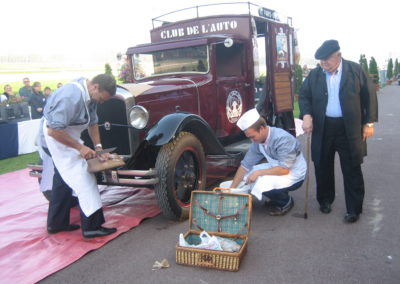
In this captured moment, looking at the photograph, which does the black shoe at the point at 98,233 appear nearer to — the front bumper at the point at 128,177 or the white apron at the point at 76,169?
the white apron at the point at 76,169

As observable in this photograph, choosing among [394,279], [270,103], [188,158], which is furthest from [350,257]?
[270,103]

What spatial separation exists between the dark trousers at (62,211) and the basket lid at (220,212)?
3.08 feet

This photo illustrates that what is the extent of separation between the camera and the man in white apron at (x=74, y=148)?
296 cm

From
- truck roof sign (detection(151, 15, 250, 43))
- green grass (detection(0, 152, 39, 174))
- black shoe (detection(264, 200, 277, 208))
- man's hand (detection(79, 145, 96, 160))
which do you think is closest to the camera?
man's hand (detection(79, 145, 96, 160))

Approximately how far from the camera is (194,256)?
2.71 meters

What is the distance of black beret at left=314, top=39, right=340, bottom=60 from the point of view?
3.21 m

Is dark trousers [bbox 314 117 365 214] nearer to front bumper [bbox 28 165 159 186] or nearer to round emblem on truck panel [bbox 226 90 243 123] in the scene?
front bumper [bbox 28 165 159 186]

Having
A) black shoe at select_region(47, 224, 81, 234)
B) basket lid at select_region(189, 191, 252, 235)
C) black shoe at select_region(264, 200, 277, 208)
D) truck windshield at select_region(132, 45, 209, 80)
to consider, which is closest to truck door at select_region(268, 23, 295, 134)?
truck windshield at select_region(132, 45, 209, 80)

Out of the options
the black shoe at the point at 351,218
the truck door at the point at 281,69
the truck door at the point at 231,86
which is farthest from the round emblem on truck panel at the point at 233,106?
the black shoe at the point at 351,218

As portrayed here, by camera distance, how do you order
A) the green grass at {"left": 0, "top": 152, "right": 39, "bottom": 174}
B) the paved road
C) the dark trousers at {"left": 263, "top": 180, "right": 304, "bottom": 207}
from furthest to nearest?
the green grass at {"left": 0, "top": 152, "right": 39, "bottom": 174}, the dark trousers at {"left": 263, "top": 180, "right": 304, "bottom": 207}, the paved road

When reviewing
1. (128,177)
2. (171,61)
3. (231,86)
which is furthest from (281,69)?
(128,177)

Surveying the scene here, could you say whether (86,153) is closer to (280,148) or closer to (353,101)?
(280,148)

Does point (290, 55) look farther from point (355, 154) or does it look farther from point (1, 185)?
point (1, 185)

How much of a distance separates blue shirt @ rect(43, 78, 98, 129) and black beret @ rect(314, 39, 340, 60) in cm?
207
